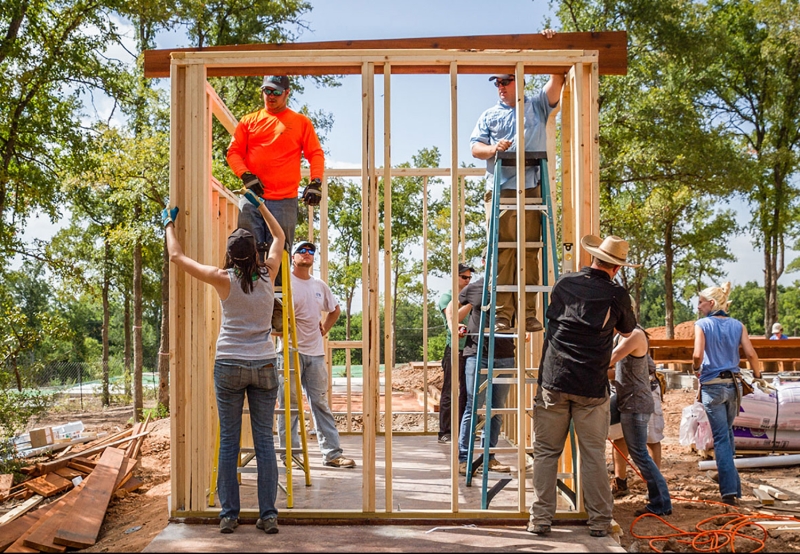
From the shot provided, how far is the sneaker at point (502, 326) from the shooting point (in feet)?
15.5

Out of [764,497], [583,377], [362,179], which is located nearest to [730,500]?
[764,497]

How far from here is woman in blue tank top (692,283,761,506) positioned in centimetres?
561

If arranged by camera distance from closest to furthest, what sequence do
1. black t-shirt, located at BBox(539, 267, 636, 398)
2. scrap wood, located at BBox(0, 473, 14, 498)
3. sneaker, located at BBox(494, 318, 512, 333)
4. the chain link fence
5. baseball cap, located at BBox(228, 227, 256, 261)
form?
baseball cap, located at BBox(228, 227, 256, 261)
black t-shirt, located at BBox(539, 267, 636, 398)
sneaker, located at BBox(494, 318, 512, 333)
scrap wood, located at BBox(0, 473, 14, 498)
the chain link fence

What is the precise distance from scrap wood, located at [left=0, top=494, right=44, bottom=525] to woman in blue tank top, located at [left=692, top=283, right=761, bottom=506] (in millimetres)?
6180

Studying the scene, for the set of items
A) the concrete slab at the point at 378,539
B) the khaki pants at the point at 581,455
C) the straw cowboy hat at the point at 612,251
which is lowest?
the concrete slab at the point at 378,539

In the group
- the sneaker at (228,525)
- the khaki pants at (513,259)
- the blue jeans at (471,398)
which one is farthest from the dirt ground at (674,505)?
the khaki pants at (513,259)

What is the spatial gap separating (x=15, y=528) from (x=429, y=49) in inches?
200

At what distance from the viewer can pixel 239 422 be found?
4.11 m

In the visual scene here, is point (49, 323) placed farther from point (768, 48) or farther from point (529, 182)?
point (768, 48)

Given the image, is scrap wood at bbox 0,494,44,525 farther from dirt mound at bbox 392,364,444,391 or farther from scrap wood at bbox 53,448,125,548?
dirt mound at bbox 392,364,444,391

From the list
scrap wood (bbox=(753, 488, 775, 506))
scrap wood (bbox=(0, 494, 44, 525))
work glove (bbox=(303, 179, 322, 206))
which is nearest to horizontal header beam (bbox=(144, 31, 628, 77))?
work glove (bbox=(303, 179, 322, 206))

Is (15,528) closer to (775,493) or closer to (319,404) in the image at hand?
(319,404)

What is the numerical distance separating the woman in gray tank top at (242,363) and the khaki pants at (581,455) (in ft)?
5.33

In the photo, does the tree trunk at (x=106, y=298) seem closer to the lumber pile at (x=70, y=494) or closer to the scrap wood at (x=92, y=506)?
the lumber pile at (x=70, y=494)
